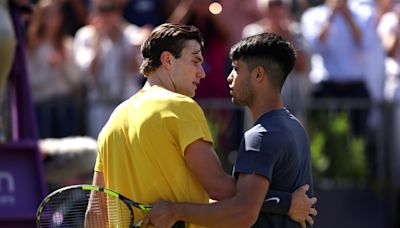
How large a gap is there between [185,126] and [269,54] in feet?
1.76

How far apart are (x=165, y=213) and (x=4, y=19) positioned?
3.19m

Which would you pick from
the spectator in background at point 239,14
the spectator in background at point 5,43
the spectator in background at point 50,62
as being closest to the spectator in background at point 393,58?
the spectator in background at point 239,14

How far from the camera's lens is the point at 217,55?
1098 cm

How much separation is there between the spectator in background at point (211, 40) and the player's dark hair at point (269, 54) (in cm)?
613

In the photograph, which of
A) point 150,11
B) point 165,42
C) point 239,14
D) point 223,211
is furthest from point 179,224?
point 150,11

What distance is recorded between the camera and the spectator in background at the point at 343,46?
36.3 feet

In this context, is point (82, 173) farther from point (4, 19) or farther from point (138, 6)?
point (138, 6)

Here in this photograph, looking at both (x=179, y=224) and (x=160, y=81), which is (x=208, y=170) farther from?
(x=160, y=81)

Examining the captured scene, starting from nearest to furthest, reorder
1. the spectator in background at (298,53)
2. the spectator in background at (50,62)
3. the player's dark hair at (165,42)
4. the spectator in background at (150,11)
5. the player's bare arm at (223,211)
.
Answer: the player's bare arm at (223,211), the player's dark hair at (165,42), the spectator in background at (298,53), the spectator in background at (50,62), the spectator in background at (150,11)

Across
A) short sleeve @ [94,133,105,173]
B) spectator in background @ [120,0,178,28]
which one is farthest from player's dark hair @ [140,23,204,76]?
spectator in background @ [120,0,178,28]

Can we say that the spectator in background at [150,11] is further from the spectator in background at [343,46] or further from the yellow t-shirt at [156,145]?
the yellow t-shirt at [156,145]

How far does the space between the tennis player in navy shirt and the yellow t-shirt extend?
13cm

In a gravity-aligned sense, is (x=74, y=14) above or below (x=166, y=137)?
above

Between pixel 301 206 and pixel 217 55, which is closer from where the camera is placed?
pixel 301 206
